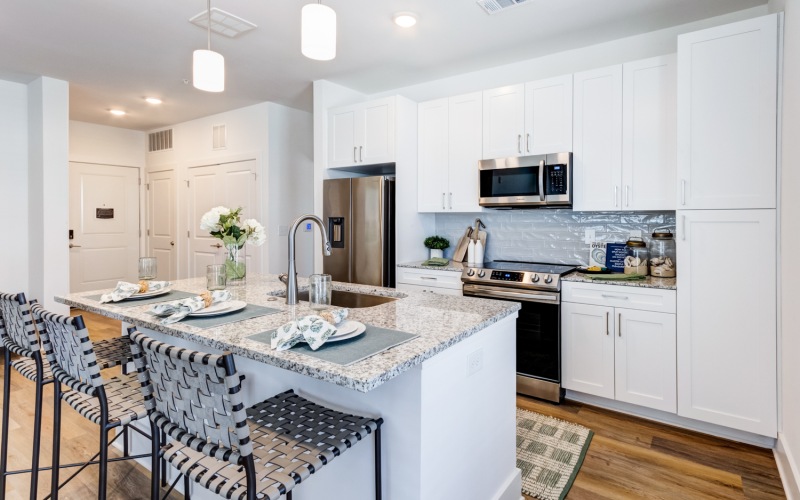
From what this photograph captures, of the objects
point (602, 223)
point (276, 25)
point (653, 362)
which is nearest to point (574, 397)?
point (653, 362)

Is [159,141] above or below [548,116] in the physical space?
above

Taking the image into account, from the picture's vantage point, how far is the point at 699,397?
2590mm

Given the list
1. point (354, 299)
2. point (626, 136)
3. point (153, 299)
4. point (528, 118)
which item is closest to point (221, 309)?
point (153, 299)

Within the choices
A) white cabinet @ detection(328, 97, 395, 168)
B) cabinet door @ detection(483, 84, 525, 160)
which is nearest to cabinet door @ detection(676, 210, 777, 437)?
cabinet door @ detection(483, 84, 525, 160)

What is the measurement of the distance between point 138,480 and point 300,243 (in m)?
3.47

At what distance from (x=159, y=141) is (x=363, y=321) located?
6.04 meters

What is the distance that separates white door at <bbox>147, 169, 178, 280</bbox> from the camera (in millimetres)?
6188

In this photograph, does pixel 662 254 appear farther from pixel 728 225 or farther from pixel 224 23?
pixel 224 23

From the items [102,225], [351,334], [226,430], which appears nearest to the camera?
[226,430]

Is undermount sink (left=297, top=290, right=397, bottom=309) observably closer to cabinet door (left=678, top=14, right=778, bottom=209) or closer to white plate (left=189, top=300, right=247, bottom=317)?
white plate (left=189, top=300, right=247, bottom=317)

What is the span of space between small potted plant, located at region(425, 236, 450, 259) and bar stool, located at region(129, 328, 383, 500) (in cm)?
282

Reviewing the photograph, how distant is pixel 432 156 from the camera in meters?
3.96

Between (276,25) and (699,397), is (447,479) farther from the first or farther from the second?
(276,25)

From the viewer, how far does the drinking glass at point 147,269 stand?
2.39m
